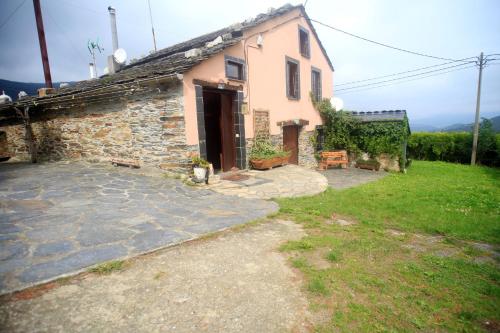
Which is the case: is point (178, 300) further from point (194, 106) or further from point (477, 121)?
point (477, 121)

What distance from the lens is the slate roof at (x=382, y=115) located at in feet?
Answer: 44.5

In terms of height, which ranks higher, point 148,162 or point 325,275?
point 148,162

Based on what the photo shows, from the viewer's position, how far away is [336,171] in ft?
44.2

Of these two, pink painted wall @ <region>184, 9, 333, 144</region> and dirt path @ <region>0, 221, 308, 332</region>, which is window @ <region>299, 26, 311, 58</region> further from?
dirt path @ <region>0, 221, 308, 332</region>

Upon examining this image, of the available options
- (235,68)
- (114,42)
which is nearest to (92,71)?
(114,42)

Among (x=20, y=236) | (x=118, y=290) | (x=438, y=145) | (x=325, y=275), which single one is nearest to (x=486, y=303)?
→ (x=325, y=275)

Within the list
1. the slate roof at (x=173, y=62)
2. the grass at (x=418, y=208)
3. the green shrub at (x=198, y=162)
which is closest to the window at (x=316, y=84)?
the slate roof at (x=173, y=62)

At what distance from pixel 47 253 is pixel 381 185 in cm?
982

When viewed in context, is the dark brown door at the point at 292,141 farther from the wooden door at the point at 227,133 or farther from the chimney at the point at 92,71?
the chimney at the point at 92,71

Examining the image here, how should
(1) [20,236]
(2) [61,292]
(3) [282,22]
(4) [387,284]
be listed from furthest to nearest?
(3) [282,22] → (1) [20,236] → (4) [387,284] → (2) [61,292]

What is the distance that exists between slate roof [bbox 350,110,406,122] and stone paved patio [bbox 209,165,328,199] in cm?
639

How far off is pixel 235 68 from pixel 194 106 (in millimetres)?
2707

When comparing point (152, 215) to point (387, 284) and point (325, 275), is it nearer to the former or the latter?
point (325, 275)

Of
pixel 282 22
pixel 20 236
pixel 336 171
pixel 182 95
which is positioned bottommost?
pixel 336 171
